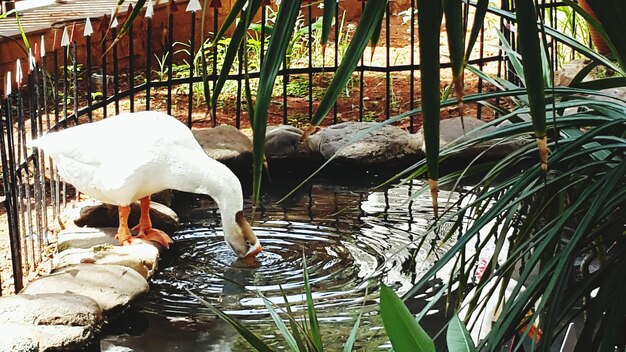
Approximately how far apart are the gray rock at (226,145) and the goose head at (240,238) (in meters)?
1.16

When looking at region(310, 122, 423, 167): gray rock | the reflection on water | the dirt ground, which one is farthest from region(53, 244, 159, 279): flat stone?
the dirt ground

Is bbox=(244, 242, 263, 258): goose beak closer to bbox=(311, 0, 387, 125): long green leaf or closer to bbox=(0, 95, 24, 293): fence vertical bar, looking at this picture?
bbox=(0, 95, 24, 293): fence vertical bar

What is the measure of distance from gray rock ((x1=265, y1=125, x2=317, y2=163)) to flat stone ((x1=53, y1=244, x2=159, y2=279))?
5.20ft

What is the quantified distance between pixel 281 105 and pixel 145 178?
3074 millimetres

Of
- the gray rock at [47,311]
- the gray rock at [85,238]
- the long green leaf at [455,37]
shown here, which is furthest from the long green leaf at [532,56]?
the gray rock at [85,238]

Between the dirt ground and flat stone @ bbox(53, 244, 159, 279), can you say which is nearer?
flat stone @ bbox(53, 244, 159, 279)

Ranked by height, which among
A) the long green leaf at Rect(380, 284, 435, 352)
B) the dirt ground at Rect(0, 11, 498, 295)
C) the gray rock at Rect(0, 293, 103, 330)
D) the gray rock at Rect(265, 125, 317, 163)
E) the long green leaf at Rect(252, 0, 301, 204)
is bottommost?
the gray rock at Rect(0, 293, 103, 330)

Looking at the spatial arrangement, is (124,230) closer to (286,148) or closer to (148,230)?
(148,230)

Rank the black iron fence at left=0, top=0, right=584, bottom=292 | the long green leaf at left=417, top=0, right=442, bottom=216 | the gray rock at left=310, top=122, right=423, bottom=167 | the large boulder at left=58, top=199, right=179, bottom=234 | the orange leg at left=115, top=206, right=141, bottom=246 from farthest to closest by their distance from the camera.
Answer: the black iron fence at left=0, top=0, right=584, bottom=292, the gray rock at left=310, top=122, right=423, bottom=167, the large boulder at left=58, top=199, right=179, bottom=234, the orange leg at left=115, top=206, right=141, bottom=246, the long green leaf at left=417, top=0, right=442, bottom=216

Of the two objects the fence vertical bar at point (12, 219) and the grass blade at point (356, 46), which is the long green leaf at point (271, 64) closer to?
the grass blade at point (356, 46)

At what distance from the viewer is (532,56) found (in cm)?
89

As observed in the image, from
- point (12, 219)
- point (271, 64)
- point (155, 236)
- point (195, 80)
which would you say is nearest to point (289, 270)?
point (155, 236)

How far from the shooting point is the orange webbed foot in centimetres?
449

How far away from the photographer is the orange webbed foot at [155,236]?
14.7 feet
